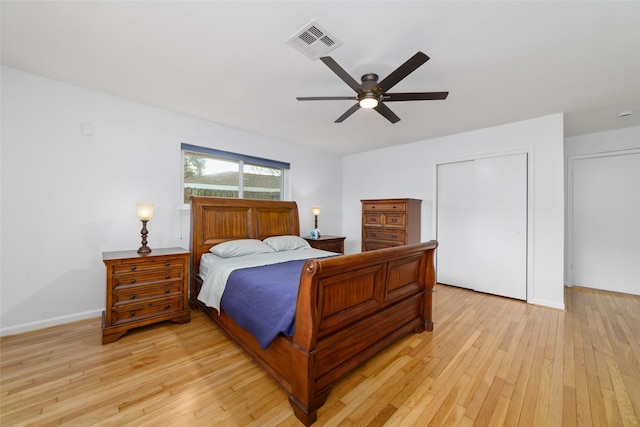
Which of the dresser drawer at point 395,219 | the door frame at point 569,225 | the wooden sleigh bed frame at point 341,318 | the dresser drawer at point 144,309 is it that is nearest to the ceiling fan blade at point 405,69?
the wooden sleigh bed frame at point 341,318

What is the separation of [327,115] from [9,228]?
355cm

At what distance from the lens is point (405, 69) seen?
71.2 inches

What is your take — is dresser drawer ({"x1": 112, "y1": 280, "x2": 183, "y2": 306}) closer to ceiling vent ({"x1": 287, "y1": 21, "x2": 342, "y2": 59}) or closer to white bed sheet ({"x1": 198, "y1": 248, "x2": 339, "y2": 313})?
white bed sheet ({"x1": 198, "y1": 248, "x2": 339, "y2": 313})

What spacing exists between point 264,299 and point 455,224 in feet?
12.0

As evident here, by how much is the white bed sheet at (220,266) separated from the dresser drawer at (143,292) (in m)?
0.27

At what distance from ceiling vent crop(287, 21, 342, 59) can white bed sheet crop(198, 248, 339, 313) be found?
6.55 feet

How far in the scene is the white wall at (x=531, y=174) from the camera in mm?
3262

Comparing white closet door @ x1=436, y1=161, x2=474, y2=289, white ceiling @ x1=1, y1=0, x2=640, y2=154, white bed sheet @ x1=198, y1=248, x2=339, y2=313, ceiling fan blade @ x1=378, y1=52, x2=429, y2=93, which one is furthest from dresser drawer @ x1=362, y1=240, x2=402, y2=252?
ceiling fan blade @ x1=378, y1=52, x2=429, y2=93

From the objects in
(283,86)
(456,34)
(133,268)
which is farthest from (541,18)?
(133,268)

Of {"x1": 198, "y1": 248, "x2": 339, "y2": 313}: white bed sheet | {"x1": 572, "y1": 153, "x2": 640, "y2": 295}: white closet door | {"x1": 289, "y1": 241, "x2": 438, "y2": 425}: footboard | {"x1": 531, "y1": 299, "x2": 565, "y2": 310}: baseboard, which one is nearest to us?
{"x1": 289, "y1": 241, "x2": 438, "y2": 425}: footboard

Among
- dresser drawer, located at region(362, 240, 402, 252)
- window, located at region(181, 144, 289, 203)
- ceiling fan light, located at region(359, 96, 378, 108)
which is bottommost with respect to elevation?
dresser drawer, located at region(362, 240, 402, 252)

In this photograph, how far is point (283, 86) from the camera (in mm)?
2600

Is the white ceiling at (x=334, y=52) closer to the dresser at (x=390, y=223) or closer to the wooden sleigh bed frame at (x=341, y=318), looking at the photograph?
the dresser at (x=390, y=223)

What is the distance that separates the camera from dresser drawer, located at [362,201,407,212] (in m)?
4.08
